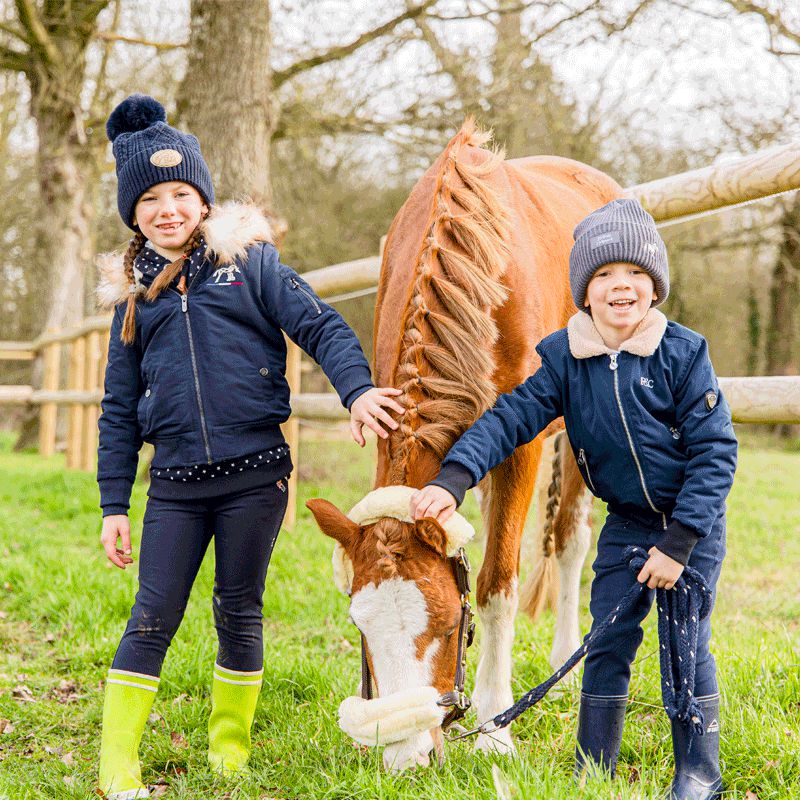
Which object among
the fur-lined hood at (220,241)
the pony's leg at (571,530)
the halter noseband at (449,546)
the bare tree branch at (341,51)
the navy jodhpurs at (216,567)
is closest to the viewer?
the halter noseband at (449,546)

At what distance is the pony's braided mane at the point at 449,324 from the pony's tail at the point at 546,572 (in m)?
1.45

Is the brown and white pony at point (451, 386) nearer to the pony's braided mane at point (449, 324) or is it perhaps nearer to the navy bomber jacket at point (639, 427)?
the pony's braided mane at point (449, 324)

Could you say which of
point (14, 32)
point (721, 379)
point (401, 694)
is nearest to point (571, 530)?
Answer: point (721, 379)

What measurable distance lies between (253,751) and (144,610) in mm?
594

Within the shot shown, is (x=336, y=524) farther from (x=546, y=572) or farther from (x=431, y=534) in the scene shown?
(x=546, y=572)

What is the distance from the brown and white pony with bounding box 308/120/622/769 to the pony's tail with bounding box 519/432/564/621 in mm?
277

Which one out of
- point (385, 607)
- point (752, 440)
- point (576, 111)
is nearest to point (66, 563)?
point (385, 607)

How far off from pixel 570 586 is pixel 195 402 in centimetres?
191

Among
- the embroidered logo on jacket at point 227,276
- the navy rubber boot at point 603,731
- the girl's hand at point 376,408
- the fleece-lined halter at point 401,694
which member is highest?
the embroidered logo on jacket at point 227,276

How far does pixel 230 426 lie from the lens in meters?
2.59

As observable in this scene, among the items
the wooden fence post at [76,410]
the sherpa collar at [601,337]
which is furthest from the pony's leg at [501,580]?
the wooden fence post at [76,410]

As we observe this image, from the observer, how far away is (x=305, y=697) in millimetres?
3082

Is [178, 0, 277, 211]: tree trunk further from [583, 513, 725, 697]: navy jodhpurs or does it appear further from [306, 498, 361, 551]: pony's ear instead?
[583, 513, 725, 697]: navy jodhpurs

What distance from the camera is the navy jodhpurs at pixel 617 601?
7.29 feet
